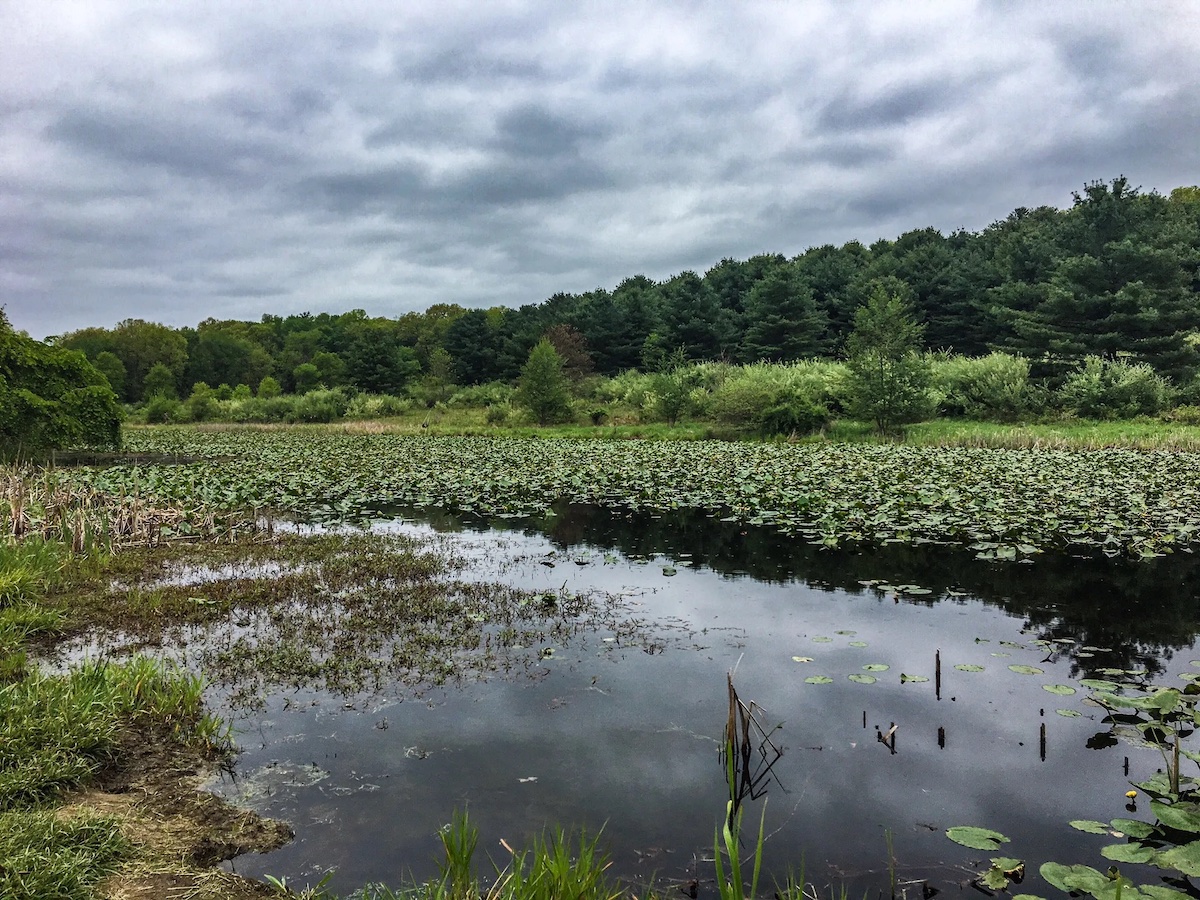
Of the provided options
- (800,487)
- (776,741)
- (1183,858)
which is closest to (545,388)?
(800,487)

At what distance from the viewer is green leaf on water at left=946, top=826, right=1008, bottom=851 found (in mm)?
3572

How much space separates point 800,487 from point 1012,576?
6.79 metres

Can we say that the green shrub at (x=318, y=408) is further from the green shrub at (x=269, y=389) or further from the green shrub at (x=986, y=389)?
the green shrub at (x=986, y=389)

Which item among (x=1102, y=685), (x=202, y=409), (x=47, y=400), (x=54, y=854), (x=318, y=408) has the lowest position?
(x=1102, y=685)

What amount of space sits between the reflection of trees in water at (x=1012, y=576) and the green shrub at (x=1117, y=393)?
2108 centimetres

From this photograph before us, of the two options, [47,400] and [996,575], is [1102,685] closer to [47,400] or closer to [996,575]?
[996,575]

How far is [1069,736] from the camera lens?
480cm

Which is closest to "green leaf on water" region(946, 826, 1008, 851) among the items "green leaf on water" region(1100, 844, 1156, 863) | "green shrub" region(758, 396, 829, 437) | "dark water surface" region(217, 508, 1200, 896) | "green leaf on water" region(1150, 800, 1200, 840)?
"dark water surface" region(217, 508, 1200, 896)

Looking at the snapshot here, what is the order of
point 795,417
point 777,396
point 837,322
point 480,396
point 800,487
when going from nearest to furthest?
1. point 800,487
2. point 795,417
3. point 777,396
4. point 480,396
5. point 837,322

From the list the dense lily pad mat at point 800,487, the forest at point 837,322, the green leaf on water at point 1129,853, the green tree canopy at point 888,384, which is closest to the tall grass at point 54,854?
the green leaf on water at point 1129,853

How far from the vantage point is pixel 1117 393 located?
27516mm

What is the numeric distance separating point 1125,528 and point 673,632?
820 centimetres

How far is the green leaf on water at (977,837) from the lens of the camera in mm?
3572

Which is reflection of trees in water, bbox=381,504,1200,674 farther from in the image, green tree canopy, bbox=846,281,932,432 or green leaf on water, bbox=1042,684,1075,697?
green tree canopy, bbox=846,281,932,432
